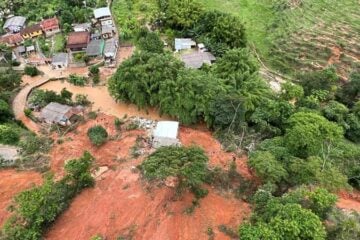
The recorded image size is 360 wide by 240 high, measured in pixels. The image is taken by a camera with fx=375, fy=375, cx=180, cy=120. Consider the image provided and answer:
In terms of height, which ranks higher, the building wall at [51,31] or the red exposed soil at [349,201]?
the building wall at [51,31]

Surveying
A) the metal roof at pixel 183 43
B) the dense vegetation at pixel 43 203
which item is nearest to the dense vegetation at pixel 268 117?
the metal roof at pixel 183 43

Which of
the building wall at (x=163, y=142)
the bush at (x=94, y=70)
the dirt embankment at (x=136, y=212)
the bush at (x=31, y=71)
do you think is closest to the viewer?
the dirt embankment at (x=136, y=212)

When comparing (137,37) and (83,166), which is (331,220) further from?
(137,37)

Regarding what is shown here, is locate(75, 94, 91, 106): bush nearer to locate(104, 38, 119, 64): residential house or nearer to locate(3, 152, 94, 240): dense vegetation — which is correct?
locate(104, 38, 119, 64): residential house

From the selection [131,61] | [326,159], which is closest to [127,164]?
[131,61]

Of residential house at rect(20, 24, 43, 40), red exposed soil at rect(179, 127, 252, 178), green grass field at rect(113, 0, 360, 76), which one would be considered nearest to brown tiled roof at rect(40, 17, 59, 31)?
residential house at rect(20, 24, 43, 40)

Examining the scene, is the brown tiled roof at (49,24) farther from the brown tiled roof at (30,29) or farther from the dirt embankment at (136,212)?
the dirt embankment at (136,212)
